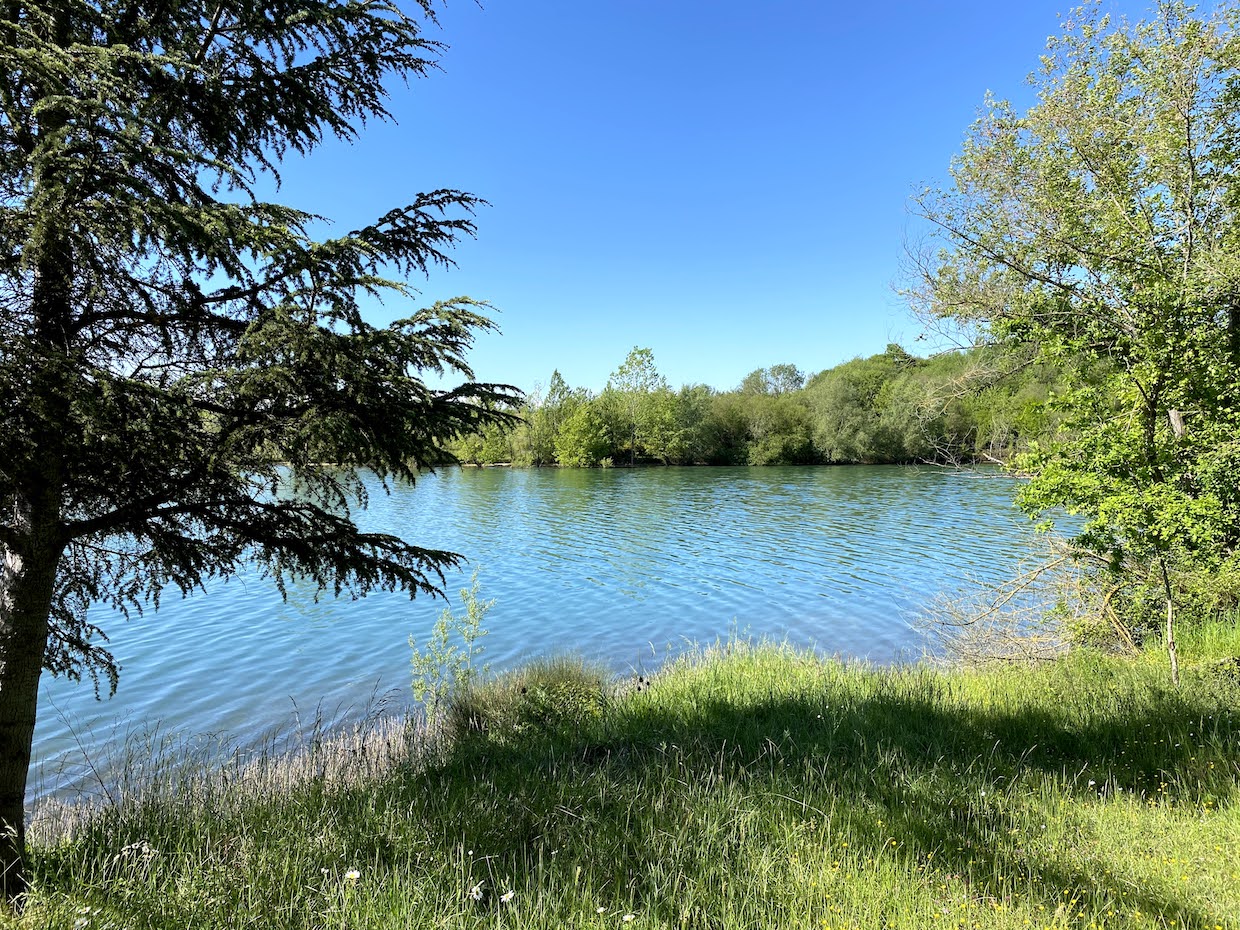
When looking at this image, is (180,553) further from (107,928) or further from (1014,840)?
(1014,840)

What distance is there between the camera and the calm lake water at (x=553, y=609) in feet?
29.5

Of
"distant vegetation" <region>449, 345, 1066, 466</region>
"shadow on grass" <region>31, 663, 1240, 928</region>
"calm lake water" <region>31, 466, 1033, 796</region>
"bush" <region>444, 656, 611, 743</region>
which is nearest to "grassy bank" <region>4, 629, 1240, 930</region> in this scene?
"shadow on grass" <region>31, 663, 1240, 928</region>

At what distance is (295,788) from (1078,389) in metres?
8.47

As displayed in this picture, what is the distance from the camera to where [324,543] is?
357 cm

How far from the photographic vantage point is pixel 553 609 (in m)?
14.5

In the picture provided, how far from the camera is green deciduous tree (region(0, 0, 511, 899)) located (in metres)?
2.53

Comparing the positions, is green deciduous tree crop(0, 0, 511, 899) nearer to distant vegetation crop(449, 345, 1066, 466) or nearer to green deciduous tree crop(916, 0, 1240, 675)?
green deciduous tree crop(916, 0, 1240, 675)

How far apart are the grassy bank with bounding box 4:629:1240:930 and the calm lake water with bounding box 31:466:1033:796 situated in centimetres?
261

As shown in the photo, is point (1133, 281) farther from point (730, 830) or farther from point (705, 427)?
point (705, 427)

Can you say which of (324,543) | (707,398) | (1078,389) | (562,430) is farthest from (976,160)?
(707,398)

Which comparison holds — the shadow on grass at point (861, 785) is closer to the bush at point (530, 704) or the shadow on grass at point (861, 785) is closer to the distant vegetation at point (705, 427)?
the bush at point (530, 704)

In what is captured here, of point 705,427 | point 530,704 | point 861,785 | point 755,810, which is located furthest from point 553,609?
point 705,427

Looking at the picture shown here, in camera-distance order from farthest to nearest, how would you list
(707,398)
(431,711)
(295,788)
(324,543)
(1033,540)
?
(707,398) → (1033,540) → (431,711) → (295,788) → (324,543)

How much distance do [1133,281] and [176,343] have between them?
895cm
